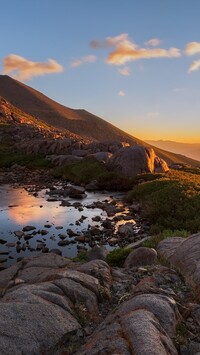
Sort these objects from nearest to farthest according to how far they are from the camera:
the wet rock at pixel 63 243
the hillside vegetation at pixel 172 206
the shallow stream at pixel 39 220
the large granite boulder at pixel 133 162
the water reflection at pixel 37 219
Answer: the shallow stream at pixel 39 220 < the water reflection at pixel 37 219 < the wet rock at pixel 63 243 < the hillside vegetation at pixel 172 206 < the large granite boulder at pixel 133 162

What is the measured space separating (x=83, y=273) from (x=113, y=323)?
330 centimetres

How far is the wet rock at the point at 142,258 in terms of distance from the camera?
11914 mm

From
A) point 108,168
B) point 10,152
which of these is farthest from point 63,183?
point 10,152

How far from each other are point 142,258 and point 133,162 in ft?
87.4

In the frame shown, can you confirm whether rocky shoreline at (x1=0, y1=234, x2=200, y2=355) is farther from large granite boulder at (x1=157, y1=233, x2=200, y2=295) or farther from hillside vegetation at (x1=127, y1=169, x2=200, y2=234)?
hillside vegetation at (x1=127, y1=169, x2=200, y2=234)

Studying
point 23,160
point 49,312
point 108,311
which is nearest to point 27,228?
point 108,311

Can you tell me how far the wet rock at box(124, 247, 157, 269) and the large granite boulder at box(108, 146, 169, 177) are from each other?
24681 millimetres

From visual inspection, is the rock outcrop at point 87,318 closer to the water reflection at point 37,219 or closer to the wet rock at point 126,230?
the water reflection at point 37,219

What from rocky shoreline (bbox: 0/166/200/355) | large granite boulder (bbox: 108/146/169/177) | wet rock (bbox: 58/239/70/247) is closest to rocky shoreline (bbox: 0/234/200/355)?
rocky shoreline (bbox: 0/166/200/355)

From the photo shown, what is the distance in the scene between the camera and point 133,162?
1506 inches

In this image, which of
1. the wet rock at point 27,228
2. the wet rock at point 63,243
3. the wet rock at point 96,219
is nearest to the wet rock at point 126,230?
the wet rock at point 96,219

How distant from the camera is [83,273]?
9523 millimetres

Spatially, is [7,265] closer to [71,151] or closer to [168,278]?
[168,278]

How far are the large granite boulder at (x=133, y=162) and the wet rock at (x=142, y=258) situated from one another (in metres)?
24.7
